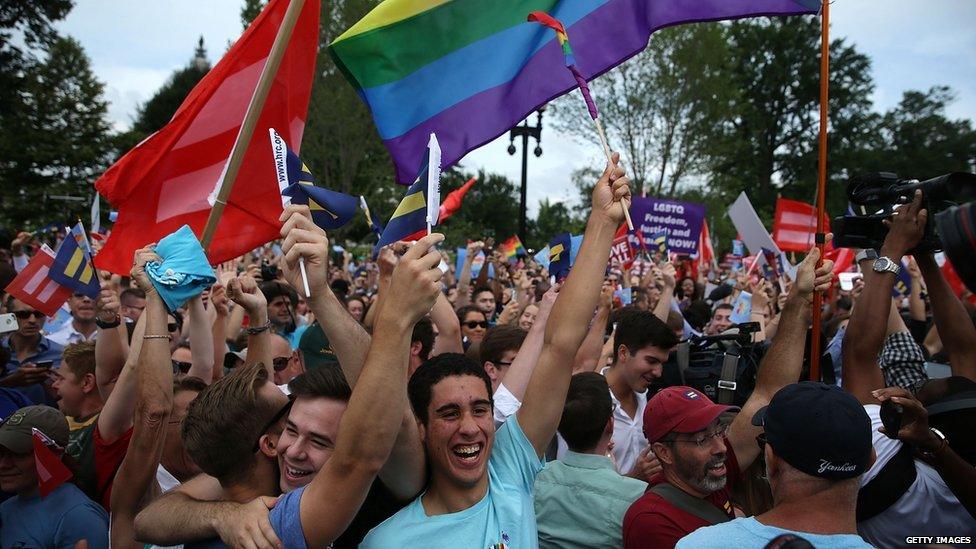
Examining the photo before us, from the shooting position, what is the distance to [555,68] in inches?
177

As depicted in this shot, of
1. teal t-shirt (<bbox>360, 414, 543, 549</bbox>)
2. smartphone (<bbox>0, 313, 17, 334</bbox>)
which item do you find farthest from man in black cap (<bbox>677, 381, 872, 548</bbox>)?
smartphone (<bbox>0, 313, 17, 334</bbox>)

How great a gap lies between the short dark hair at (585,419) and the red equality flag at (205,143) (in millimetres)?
2056

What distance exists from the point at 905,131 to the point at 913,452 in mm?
62273

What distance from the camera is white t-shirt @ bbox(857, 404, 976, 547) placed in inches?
129

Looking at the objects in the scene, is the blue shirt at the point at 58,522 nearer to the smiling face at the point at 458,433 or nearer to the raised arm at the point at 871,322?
the smiling face at the point at 458,433

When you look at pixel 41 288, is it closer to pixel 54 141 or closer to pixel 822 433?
pixel 822 433

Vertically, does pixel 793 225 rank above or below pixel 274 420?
above

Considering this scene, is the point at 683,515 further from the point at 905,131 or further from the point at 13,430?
the point at 905,131

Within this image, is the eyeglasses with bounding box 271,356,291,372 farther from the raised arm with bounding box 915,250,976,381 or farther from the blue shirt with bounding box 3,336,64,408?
the raised arm with bounding box 915,250,976,381

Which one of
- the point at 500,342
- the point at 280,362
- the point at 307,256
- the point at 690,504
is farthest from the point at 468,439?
the point at 280,362

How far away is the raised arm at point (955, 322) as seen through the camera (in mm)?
3879

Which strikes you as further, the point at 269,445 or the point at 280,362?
the point at 280,362

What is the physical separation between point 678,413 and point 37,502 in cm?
283

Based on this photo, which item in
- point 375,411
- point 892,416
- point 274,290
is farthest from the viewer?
point 274,290
